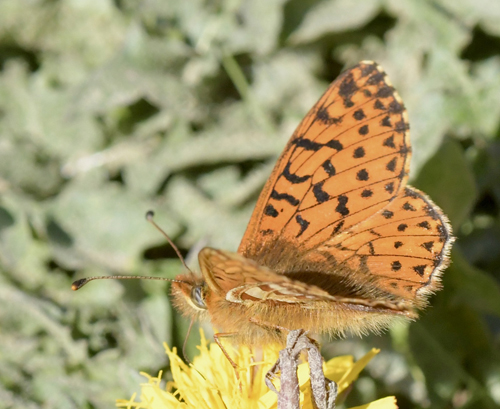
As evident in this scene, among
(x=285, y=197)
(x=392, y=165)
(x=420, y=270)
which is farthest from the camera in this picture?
(x=285, y=197)

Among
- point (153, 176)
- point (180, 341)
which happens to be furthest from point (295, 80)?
point (180, 341)

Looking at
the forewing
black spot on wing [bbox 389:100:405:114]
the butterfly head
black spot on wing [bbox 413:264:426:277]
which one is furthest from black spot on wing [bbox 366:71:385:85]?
the butterfly head

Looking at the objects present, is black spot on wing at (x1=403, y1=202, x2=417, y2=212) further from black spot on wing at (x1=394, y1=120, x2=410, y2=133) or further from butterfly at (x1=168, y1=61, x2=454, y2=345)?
black spot on wing at (x1=394, y1=120, x2=410, y2=133)

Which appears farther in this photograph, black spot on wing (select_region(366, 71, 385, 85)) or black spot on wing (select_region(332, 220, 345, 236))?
black spot on wing (select_region(366, 71, 385, 85))

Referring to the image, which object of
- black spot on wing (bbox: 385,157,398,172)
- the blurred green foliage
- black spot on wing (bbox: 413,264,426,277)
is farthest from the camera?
the blurred green foliage

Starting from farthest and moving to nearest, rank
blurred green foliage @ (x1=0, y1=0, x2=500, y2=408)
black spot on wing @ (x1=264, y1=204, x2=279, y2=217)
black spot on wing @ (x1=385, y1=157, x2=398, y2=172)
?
blurred green foliage @ (x1=0, y1=0, x2=500, y2=408), black spot on wing @ (x1=264, y1=204, x2=279, y2=217), black spot on wing @ (x1=385, y1=157, x2=398, y2=172)

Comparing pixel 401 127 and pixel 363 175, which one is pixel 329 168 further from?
pixel 401 127

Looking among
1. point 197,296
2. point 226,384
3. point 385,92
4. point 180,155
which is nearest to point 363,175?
point 385,92

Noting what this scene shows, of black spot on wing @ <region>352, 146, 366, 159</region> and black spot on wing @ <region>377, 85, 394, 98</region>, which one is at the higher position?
black spot on wing @ <region>377, 85, 394, 98</region>
